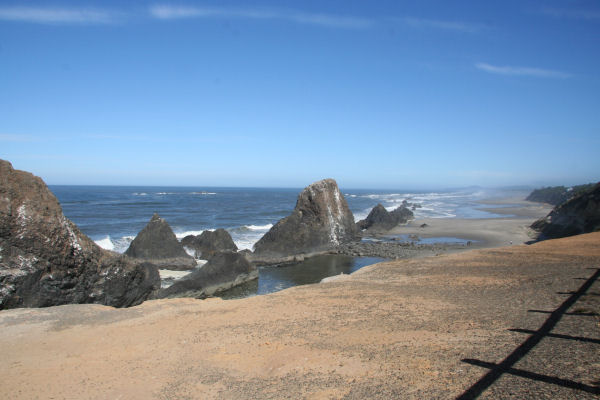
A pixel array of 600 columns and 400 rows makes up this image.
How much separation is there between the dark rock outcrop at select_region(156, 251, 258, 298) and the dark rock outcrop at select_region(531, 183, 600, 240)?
859 inches

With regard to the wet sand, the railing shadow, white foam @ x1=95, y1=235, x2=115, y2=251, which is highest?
the railing shadow

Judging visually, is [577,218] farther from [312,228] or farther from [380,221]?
[312,228]

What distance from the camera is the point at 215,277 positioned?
17.4 m

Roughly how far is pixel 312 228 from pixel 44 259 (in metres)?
19.5

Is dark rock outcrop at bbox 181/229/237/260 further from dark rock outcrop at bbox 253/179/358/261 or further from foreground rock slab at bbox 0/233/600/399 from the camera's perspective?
foreground rock slab at bbox 0/233/600/399

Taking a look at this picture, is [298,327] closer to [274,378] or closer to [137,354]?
[274,378]

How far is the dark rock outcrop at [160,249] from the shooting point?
2216cm

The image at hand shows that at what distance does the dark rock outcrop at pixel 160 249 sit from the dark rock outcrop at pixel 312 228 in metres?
4.50

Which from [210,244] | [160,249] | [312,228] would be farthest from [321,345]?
[312,228]

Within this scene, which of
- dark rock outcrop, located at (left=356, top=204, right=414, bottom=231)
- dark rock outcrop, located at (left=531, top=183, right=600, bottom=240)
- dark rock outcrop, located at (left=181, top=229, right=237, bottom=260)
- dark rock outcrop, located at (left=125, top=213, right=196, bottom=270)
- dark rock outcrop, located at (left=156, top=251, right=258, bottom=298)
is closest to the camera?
dark rock outcrop, located at (left=156, top=251, right=258, bottom=298)

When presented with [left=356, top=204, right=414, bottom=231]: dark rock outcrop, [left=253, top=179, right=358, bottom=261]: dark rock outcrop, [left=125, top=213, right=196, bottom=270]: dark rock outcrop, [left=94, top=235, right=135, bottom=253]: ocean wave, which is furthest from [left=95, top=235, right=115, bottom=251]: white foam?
[left=356, top=204, right=414, bottom=231]: dark rock outcrop

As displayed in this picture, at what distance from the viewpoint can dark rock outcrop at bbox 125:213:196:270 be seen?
22.2 metres

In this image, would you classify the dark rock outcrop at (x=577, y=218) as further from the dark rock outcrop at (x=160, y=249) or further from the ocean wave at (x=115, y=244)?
the ocean wave at (x=115, y=244)

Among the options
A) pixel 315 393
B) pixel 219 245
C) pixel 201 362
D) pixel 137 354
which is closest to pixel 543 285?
pixel 315 393
